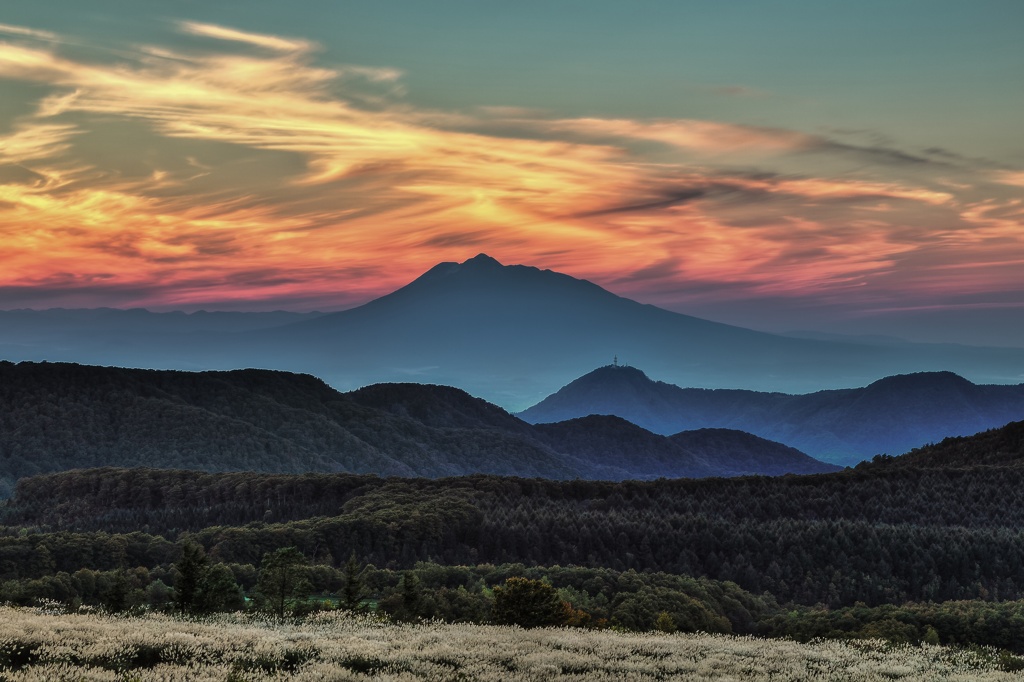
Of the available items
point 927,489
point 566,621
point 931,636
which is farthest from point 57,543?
point 927,489

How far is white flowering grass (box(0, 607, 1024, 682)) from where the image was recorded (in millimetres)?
28594

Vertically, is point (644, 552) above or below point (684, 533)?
below

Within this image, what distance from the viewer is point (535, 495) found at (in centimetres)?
19775

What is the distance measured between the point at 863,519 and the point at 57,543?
4910 inches

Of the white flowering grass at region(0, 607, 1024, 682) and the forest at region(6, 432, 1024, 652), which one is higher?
the white flowering grass at region(0, 607, 1024, 682)

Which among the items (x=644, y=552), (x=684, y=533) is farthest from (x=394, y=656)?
(x=684, y=533)

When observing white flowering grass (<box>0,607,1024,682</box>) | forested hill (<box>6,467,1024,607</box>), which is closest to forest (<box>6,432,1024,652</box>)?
forested hill (<box>6,467,1024,607</box>)

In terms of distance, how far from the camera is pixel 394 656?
32.1 meters

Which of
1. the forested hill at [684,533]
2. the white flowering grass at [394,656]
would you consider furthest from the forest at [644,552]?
the white flowering grass at [394,656]

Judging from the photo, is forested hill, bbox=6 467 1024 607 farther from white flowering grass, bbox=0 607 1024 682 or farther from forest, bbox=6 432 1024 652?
white flowering grass, bbox=0 607 1024 682

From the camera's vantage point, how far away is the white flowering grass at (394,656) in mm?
28594

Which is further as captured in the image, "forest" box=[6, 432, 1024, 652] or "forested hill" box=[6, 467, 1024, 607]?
"forested hill" box=[6, 467, 1024, 607]

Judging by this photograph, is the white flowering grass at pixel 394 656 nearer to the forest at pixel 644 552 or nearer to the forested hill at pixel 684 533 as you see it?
the forest at pixel 644 552

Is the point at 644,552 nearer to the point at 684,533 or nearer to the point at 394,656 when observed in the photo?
the point at 684,533
